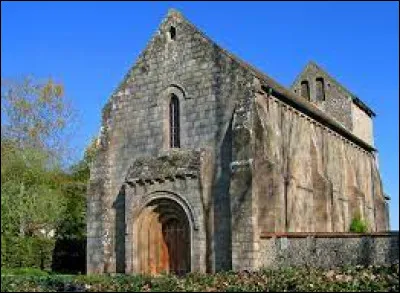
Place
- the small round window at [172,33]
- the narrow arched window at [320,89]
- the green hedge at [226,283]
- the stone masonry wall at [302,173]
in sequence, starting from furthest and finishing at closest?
1. the narrow arched window at [320,89]
2. the small round window at [172,33]
3. the stone masonry wall at [302,173]
4. the green hedge at [226,283]

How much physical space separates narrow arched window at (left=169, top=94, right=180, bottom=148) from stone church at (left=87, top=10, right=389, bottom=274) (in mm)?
47

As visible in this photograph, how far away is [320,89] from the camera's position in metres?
42.2

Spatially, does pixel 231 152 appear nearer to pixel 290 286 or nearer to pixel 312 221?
pixel 312 221

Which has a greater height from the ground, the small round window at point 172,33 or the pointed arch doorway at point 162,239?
the small round window at point 172,33

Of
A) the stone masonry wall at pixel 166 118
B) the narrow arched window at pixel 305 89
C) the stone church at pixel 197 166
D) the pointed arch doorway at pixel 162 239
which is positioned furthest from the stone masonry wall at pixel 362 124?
the pointed arch doorway at pixel 162 239

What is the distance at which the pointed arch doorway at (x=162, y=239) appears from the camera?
25.4 metres

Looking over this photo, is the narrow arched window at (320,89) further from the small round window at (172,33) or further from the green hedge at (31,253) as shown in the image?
the green hedge at (31,253)

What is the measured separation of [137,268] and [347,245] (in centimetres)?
905

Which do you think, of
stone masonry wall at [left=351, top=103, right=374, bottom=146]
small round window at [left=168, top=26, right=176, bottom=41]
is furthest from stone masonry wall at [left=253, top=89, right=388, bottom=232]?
small round window at [left=168, top=26, right=176, bottom=41]

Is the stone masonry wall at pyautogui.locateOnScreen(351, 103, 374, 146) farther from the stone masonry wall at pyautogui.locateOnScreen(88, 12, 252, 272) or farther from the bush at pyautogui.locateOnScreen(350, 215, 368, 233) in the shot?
the stone masonry wall at pyautogui.locateOnScreen(88, 12, 252, 272)

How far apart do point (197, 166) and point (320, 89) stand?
20272 mm

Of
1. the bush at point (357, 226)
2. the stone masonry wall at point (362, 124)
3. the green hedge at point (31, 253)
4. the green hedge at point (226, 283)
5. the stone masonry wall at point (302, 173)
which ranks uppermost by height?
the stone masonry wall at point (362, 124)

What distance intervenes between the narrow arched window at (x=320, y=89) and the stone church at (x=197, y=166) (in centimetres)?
1160

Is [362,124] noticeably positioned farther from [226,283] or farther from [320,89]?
[226,283]
